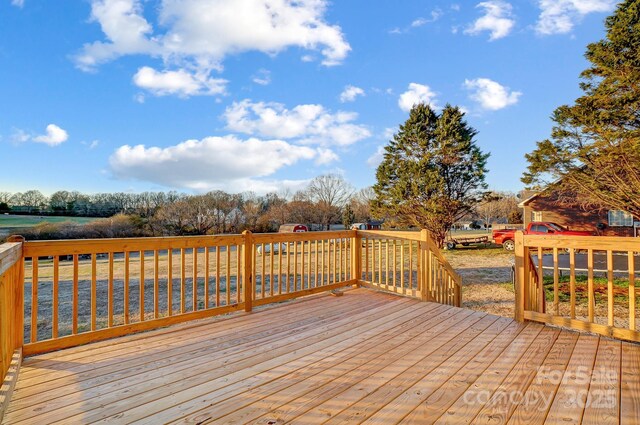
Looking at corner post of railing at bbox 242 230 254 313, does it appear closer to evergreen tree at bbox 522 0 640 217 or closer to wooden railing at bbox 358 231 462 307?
wooden railing at bbox 358 231 462 307

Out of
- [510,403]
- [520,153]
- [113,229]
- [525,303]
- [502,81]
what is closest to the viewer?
[510,403]

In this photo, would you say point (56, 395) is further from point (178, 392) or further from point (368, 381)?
point (368, 381)

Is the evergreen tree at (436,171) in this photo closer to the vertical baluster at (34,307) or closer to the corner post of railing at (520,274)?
the corner post of railing at (520,274)

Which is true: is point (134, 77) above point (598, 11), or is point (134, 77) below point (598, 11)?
below

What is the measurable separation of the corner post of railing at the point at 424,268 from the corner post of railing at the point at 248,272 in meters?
2.25

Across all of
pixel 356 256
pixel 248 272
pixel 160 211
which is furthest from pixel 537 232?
pixel 160 211

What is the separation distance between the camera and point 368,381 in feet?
6.69

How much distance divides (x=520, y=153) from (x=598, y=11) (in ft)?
16.1

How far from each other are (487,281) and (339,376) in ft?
27.3

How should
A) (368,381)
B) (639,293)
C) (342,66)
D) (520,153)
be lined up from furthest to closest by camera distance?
(520,153), (342,66), (639,293), (368,381)

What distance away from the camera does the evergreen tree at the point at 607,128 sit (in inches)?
380

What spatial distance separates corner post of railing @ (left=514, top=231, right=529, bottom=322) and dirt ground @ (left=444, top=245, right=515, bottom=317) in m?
2.90

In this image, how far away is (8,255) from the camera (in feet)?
6.04

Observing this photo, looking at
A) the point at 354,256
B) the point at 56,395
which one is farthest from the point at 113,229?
the point at 56,395
